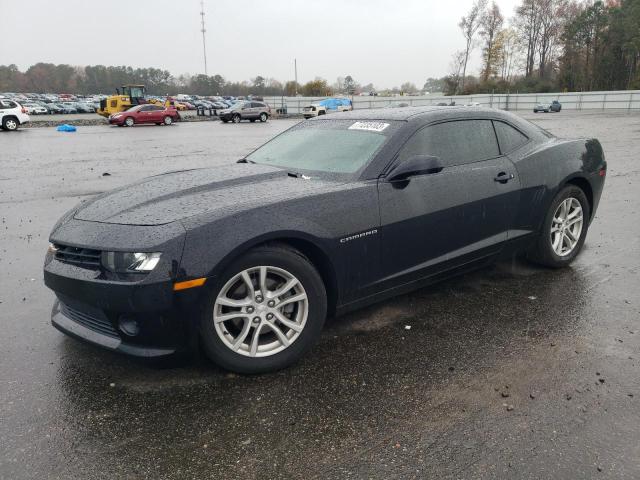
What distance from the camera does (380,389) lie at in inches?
115

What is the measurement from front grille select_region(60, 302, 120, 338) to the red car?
32.3 m

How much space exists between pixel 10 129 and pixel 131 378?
29372mm

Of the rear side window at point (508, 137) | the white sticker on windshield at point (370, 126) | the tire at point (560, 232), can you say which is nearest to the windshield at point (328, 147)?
the white sticker on windshield at point (370, 126)

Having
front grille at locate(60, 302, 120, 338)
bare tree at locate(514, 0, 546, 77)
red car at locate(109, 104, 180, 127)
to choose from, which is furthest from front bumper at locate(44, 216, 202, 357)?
bare tree at locate(514, 0, 546, 77)

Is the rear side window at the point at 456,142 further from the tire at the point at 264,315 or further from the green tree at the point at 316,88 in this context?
the green tree at the point at 316,88

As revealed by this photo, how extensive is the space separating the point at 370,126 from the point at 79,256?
229 centimetres

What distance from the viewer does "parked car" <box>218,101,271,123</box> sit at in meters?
38.2

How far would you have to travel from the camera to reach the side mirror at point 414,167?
349cm

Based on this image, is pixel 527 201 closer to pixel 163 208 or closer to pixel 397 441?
pixel 397 441

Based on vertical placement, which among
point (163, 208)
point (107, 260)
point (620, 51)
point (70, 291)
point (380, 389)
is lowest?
point (380, 389)

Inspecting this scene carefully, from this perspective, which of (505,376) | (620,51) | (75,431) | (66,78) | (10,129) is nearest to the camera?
(75,431)

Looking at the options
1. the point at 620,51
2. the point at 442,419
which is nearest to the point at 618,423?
the point at 442,419

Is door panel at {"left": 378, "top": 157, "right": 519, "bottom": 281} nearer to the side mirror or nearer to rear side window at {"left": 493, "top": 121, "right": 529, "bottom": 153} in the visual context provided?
the side mirror

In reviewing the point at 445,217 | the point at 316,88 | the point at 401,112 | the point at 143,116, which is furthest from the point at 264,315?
the point at 316,88
